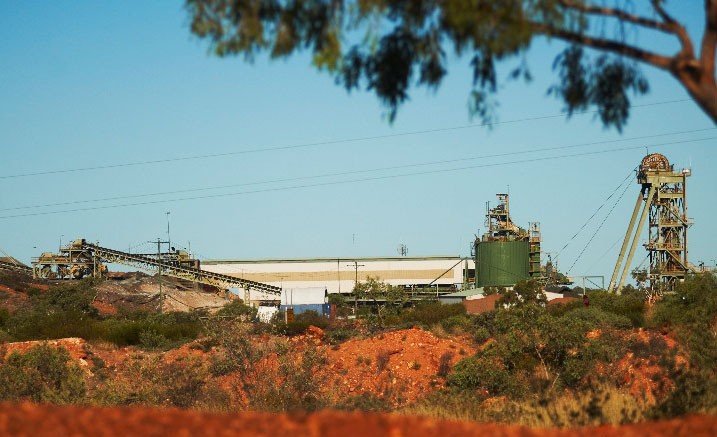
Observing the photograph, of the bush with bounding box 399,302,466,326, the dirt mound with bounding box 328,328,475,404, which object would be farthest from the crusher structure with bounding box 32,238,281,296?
the dirt mound with bounding box 328,328,475,404

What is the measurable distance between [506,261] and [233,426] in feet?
241

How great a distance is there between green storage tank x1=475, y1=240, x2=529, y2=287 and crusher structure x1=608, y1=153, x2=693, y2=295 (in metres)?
13.7

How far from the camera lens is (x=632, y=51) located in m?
11.4

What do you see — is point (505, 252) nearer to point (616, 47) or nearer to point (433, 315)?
point (433, 315)

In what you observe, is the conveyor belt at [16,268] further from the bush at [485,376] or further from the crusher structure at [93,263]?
the bush at [485,376]

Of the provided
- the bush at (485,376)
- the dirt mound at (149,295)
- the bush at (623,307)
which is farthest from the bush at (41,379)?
the dirt mound at (149,295)

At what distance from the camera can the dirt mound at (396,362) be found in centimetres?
3120

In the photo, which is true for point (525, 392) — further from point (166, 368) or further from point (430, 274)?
point (430, 274)

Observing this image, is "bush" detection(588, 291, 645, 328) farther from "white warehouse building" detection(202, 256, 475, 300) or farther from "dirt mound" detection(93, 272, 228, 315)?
"white warehouse building" detection(202, 256, 475, 300)

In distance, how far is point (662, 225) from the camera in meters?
66.8

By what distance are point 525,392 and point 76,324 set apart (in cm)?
2972

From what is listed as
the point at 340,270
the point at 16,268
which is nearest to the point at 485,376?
the point at 16,268

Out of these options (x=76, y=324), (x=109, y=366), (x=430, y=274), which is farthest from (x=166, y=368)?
(x=430, y=274)

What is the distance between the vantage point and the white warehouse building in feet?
347
